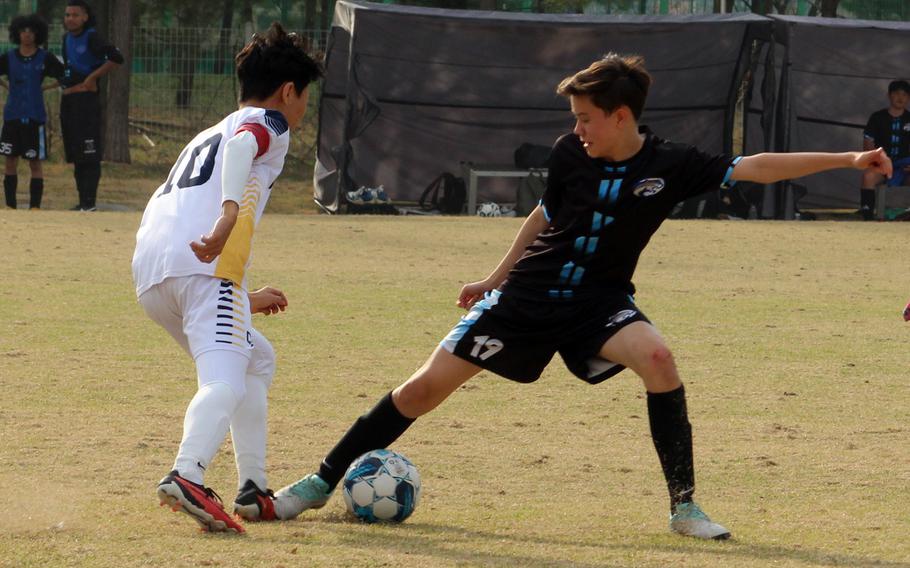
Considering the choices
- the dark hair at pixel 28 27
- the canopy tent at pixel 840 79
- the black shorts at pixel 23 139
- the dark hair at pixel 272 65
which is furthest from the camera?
the canopy tent at pixel 840 79

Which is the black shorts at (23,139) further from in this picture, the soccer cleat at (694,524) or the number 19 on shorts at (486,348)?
the soccer cleat at (694,524)

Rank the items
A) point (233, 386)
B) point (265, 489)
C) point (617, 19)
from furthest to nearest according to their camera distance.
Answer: point (617, 19), point (265, 489), point (233, 386)

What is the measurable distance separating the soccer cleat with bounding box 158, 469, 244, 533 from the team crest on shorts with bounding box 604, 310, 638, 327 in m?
1.28

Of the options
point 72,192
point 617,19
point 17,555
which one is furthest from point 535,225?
point 72,192

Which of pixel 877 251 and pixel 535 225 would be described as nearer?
pixel 535 225

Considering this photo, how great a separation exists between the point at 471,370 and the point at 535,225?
52 cm

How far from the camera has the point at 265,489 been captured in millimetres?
4715

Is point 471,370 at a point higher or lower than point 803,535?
higher

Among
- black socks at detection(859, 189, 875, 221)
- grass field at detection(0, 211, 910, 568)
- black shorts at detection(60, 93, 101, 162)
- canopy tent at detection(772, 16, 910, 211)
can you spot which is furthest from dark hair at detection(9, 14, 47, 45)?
black socks at detection(859, 189, 875, 221)

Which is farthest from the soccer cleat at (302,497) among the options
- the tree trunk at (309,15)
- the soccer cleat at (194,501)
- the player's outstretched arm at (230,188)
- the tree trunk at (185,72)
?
the tree trunk at (309,15)

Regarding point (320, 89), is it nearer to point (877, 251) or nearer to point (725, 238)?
point (725, 238)

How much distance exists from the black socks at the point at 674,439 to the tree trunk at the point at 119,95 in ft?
59.4

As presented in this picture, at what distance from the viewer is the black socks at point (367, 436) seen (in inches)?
188

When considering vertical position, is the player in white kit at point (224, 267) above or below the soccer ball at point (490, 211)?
above
